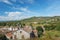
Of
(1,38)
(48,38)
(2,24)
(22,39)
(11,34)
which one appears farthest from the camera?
(2,24)

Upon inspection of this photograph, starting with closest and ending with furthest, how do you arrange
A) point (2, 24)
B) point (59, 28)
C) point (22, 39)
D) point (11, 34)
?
point (59, 28) → point (22, 39) → point (11, 34) → point (2, 24)

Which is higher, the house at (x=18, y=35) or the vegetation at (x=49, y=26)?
the vegetation at (x=49, y=26)

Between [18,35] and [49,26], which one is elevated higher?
[49,26]

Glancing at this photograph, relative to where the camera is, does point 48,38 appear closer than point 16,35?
Yes

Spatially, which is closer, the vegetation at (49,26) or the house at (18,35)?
the vegetation at (49,26)

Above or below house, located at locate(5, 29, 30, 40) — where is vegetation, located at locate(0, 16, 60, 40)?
above

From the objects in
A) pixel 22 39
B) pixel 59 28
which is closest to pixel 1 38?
pixel 22 39

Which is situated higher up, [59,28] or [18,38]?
[59,28]

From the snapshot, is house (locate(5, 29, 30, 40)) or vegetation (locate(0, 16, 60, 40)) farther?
house (locate(5, 29, 30, 40))

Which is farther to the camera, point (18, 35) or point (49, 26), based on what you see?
point (49, 26)

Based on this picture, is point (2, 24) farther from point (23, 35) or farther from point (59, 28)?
point (59, 28)
